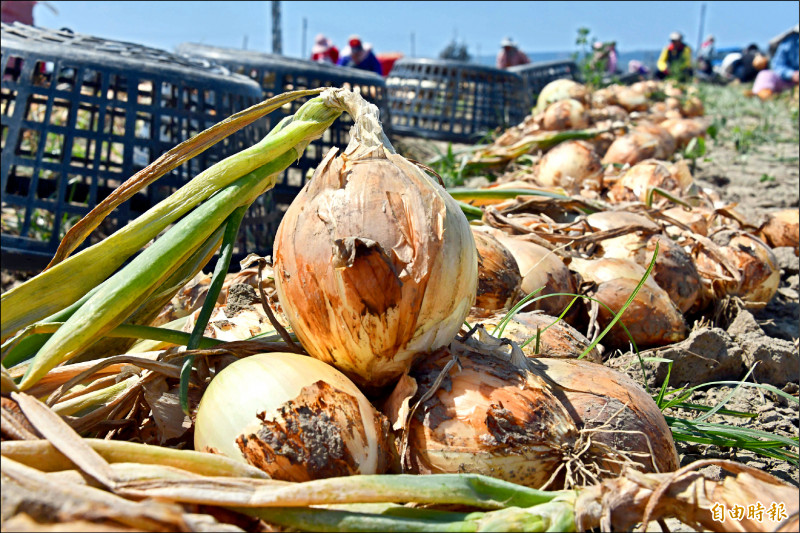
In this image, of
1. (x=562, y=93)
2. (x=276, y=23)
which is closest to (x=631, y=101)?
(x=562, y=93)

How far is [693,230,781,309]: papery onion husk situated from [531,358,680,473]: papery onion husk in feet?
4.38

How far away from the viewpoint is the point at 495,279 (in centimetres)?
173

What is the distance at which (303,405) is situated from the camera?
102 centimetres

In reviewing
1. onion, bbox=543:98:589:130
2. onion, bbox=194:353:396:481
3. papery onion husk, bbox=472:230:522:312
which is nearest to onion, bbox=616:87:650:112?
onion, bbox=543:98:589:130

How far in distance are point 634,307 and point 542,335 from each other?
52cm

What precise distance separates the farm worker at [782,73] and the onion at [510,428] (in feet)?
47.7

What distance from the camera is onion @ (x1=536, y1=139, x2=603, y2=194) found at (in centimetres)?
335

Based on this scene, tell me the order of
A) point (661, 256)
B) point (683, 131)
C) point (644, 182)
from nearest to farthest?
point (661, 256) < point (644, 182) < point (683, 131)

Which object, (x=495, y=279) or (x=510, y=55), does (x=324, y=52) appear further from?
(x=495, y=279)

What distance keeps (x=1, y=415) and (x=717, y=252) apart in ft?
7.33

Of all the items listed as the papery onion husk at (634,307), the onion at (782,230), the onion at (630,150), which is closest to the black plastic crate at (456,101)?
the onion at (630,150)

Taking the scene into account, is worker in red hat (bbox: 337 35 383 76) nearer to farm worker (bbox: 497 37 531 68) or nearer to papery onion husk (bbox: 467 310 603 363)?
farm worker (bbox: 497 37 531 68)

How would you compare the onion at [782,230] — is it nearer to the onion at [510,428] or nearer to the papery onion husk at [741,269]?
the papery onion husk at [741,269]

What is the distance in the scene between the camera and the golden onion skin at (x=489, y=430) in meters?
1.05
